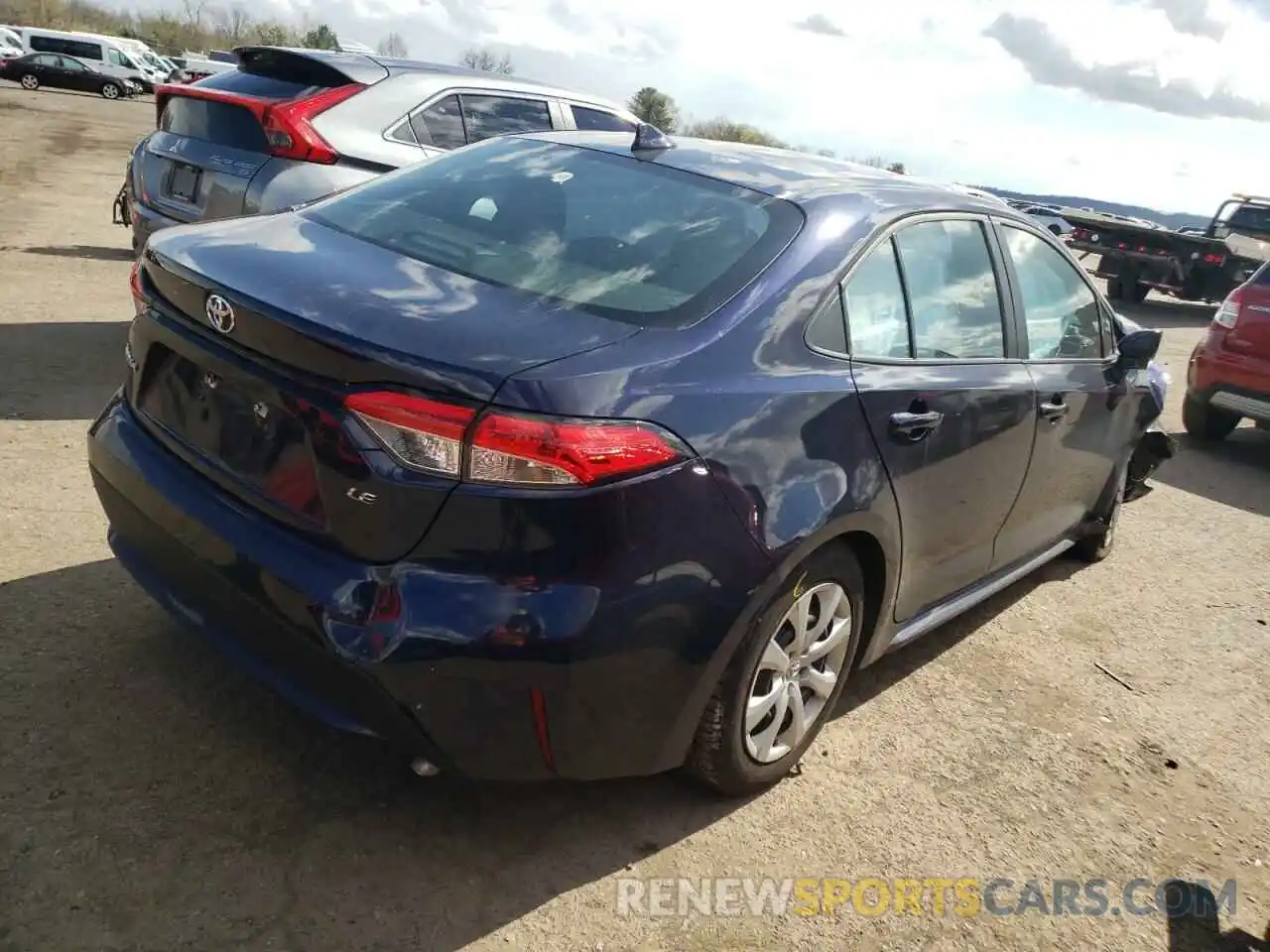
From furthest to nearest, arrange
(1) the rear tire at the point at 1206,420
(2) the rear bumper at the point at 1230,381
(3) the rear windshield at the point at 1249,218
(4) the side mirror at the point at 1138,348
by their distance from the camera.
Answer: (3) the rear windshield at the point at 1249,218 < (1) the rear tire at the point at 1206,420 < (2) the rear bumper at the point at 1230,381 < (4) the side mirror at the point at 1138,348

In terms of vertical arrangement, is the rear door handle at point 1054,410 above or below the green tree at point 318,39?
above

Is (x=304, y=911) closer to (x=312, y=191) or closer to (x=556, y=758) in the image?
(x=556, y=758)

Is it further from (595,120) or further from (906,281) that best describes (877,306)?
(595,120)

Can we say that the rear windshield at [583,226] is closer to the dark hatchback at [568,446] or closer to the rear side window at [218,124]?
the dark hatchback at [568,446]

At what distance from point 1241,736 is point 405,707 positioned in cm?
305

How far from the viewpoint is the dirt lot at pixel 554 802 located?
7.95 feet

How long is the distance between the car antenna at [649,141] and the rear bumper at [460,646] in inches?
60.1

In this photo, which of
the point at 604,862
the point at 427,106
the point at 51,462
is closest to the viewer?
the point at 604,862

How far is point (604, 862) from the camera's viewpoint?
2699 mm

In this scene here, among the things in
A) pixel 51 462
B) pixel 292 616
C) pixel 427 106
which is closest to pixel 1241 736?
pixel 292 616

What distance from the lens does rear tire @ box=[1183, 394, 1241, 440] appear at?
8.23 metres

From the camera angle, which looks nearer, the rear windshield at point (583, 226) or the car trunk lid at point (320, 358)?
the car trunk lid at point (320, 358)

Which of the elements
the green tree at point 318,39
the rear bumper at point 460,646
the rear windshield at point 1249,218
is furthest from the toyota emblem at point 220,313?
the green tree at point 318,39

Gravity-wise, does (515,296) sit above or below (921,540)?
above
